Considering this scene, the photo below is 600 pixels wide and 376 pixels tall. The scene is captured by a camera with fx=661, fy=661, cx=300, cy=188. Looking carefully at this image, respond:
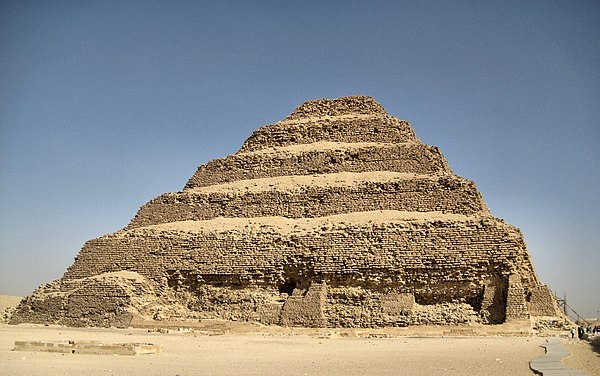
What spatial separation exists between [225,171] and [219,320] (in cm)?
1164

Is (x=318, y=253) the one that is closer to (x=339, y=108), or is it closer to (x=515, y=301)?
(x=515, y=301)

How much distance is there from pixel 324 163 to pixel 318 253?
8177mm

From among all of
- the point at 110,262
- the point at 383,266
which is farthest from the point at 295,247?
the point at 110,262


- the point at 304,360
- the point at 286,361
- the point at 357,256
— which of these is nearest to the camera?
the point at 286,361

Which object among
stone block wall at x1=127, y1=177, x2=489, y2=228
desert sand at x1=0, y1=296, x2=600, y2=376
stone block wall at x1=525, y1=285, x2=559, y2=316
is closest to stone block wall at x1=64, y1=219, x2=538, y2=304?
stone block wall at x1=525, y1=285, x2=559, y2=316

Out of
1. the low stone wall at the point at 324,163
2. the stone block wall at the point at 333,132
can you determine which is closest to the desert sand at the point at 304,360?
the low stone wall at the point at 324,163

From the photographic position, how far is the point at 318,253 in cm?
2792

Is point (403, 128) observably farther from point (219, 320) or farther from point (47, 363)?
point (47, 363)

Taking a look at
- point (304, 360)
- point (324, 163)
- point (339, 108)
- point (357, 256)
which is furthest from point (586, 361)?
point (339, 108)

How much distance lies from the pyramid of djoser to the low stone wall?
0.07m

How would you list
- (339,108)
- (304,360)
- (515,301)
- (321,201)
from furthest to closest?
(339,108) → (321,201) → (515,301) → (304,360)

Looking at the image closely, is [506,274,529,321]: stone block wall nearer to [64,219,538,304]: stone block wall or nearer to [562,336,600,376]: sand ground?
[64,219,538,304]: stone block wall

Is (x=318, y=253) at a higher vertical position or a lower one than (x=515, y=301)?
higher

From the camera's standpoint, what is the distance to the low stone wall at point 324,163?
3353 cm
